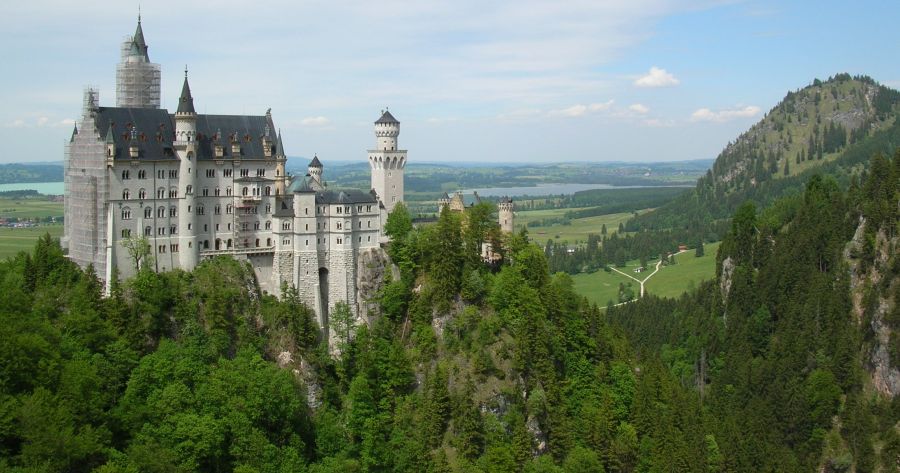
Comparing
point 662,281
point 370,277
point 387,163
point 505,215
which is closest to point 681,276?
point 662,281

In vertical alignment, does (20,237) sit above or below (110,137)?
below

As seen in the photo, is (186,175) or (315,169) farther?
(315,169)

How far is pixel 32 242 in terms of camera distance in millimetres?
147125

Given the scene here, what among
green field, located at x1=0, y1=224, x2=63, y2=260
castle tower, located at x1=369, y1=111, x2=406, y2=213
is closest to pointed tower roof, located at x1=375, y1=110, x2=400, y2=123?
castle tower, located at x1=369, y1=111, x2=406, y2=213

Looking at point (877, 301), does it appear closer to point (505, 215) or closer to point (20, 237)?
point (505, 215)

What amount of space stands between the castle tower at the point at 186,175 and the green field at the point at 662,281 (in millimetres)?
92141

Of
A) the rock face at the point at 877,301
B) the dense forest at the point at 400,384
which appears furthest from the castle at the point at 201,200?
the rock face at the point at 877,301

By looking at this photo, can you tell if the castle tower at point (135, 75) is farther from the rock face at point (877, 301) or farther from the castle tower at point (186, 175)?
the rock face at point (877, 301)

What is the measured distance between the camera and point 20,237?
15512 centimetres

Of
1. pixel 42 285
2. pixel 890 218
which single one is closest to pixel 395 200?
pixel 42 285

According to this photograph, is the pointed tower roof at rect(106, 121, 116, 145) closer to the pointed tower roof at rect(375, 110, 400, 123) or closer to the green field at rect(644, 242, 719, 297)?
the pointed tower roof at rect(375, 110, 400, 123)

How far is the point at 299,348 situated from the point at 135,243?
1718cm

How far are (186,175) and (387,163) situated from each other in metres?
21.4

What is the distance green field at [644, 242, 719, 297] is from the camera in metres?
169
